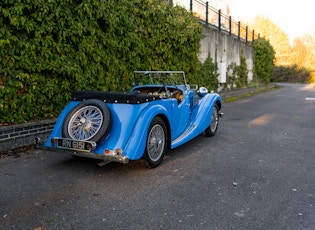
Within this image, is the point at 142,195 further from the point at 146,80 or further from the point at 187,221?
the point at 146,80

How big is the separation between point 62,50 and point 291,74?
3725 cm

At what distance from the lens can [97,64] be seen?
675 centimetres

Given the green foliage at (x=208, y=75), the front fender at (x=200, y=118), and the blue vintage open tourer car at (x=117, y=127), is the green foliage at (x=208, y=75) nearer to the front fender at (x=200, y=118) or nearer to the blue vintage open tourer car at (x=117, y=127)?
the front fender at (x=200, y=118)

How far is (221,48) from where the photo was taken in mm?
15406

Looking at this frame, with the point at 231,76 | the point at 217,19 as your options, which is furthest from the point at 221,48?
the point at 231,76

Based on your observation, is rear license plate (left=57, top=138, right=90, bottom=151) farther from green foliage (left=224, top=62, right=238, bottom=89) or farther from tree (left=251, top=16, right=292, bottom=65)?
tree (left=251, top=16, right=292, bottom=65)

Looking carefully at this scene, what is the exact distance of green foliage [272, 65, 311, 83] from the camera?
1479 inches

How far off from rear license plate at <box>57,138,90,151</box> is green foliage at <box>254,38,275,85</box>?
19.7m

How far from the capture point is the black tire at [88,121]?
4.00 meters

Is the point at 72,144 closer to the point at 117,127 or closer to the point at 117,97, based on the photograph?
the point at 117,127

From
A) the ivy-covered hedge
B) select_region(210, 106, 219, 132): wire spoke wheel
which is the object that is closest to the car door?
select_region(210, 106, 219, 132): wire spoke wheel

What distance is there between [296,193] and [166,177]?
63.7 inches

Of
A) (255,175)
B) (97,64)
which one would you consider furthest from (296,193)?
(97,64)

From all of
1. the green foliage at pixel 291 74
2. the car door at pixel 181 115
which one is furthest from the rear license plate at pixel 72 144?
the green foliage at pixel 291 74
